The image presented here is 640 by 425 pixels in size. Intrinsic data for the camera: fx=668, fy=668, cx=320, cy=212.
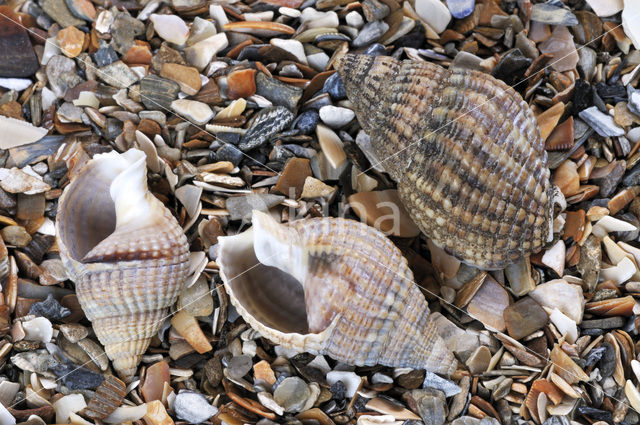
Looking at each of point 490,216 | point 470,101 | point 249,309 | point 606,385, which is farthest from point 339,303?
point 606,385

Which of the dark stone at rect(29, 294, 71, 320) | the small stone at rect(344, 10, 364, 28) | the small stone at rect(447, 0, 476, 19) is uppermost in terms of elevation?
the small stone at rect(447, 0, 476, 19)

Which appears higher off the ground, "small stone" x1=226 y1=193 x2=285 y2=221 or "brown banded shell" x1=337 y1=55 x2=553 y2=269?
"brown banded shell" x1=337 y1=55 x2=553 y2=269

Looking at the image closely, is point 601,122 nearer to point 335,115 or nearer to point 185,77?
point 335,115

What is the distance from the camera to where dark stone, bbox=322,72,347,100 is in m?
1.28

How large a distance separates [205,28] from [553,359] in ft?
2.94

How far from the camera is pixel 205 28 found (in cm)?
131

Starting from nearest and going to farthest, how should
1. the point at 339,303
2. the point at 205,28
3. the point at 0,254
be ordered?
the point at 339,303
the point at 0,254
the point at 205,28

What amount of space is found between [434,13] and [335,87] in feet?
0.83

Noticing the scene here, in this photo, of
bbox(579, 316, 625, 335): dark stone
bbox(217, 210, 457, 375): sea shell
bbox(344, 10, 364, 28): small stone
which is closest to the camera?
bbox(217, 210, 457, 375): sea shell

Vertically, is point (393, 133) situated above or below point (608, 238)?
above

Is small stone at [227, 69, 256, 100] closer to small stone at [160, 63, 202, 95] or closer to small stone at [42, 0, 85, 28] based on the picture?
small stone at [160, 63, 202, 95]

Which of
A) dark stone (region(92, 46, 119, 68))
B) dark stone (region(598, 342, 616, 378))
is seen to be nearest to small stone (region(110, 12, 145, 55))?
dark stone (region(92, 46, 119, 68))

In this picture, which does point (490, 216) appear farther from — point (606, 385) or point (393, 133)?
point (606, 385)

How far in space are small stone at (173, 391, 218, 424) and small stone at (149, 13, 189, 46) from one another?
672 mm
